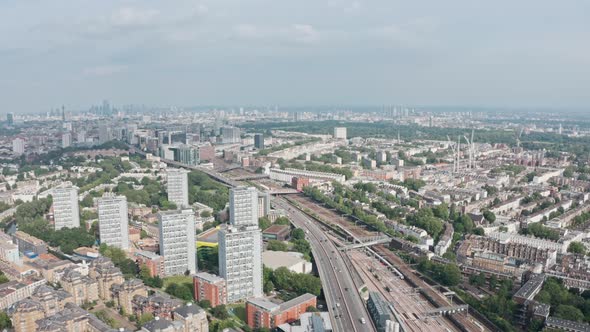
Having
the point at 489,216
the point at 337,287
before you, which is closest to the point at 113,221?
the point at 337,287

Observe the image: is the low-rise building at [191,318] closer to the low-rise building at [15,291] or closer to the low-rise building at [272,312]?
the low-rise building at [272,312]

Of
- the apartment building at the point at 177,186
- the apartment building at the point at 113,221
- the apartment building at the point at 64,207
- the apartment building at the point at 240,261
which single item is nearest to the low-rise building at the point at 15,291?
the apartment building at the point at 113,221

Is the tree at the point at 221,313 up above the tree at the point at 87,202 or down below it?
below

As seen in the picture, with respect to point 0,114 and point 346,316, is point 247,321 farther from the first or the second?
point 0,114

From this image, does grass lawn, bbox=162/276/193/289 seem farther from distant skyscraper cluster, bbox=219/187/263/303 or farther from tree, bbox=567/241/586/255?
tree, bbox=567/241/586/255

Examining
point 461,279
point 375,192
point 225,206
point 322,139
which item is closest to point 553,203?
point 375,192

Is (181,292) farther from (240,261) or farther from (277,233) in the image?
(277,233)

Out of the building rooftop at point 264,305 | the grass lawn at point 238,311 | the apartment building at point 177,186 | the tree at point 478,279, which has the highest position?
the apartment building at point 177,186
